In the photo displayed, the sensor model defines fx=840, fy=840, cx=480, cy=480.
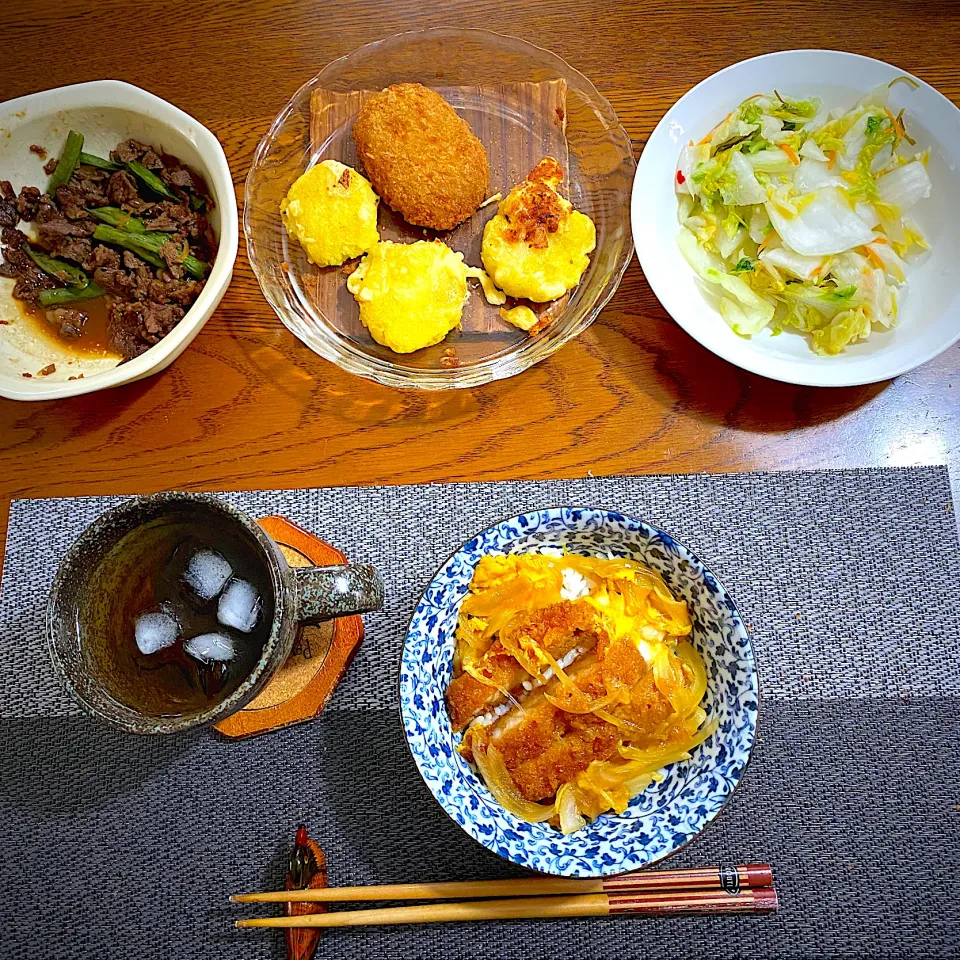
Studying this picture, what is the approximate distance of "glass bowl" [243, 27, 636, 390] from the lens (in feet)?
5.25

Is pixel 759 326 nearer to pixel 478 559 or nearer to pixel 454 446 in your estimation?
pixel 454 446

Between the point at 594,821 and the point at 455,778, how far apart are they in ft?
0.71

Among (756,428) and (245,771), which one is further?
(756,428)

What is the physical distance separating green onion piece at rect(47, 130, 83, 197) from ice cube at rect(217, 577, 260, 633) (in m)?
0.93

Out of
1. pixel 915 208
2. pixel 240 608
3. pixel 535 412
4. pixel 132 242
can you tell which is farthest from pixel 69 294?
pixel 915 208

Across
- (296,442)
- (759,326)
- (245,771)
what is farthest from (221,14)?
(245,771)

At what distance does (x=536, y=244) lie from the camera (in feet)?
5.11

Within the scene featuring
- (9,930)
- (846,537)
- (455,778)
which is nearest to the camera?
(455,778)

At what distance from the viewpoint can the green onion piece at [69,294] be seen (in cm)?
159

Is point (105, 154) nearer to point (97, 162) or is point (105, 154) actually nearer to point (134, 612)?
point (97, 162)

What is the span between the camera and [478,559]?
4.19ft

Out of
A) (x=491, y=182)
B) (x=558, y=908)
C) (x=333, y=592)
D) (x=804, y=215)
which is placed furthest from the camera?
(x=491, y=182)

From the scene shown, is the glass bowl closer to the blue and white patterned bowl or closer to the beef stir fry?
the beef stir fry

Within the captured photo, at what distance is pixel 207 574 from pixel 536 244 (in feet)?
2.74
